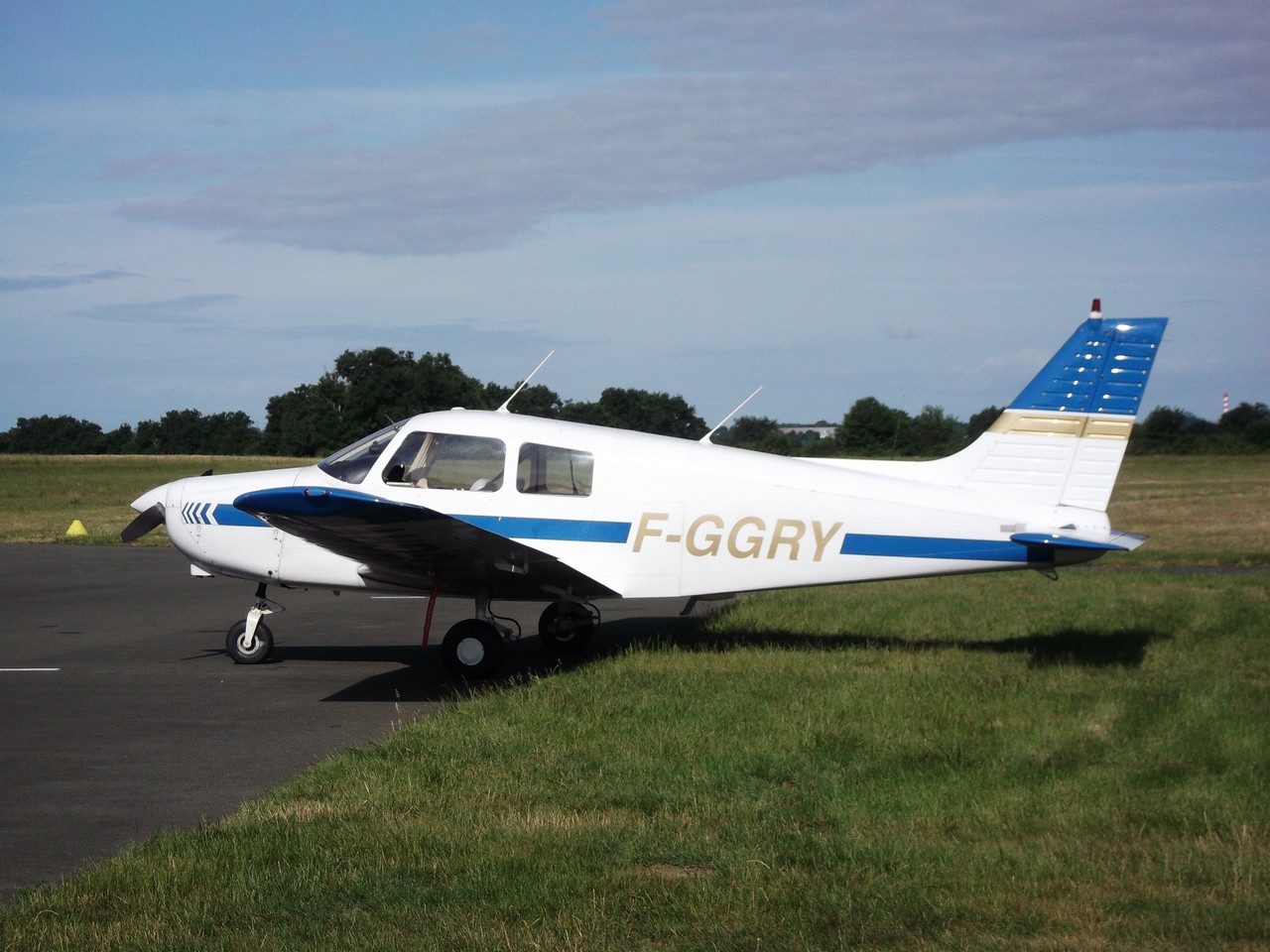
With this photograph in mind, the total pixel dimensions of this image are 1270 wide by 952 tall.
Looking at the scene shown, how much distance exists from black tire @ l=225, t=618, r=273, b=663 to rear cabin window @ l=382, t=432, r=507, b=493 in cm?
204

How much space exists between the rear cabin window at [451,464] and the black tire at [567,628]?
66.7 inches

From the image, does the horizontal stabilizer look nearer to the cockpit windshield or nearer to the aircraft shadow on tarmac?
the aircraft shadow on tarmac

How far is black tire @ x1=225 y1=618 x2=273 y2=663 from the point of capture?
423 inches

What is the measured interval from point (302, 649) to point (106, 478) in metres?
42.2

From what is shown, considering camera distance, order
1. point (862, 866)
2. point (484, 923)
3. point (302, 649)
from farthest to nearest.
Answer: point (302, 649)
point (862, 866)
point (484, 923)

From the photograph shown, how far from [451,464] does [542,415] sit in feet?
42.6

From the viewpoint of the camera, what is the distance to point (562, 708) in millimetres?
8125

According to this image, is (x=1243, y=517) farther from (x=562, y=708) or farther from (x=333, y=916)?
(x=333, y=916)

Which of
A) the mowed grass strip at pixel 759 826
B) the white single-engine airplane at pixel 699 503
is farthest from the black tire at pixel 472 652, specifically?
the mowed grass strip at pixel 759 826

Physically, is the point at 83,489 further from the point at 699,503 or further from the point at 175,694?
the point at 699,503

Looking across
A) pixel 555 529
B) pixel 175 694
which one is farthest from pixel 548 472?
pixel 175 694

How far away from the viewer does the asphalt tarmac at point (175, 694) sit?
615 cm

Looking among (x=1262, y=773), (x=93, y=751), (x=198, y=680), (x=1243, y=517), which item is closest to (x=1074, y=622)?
(x=1262, y=773)

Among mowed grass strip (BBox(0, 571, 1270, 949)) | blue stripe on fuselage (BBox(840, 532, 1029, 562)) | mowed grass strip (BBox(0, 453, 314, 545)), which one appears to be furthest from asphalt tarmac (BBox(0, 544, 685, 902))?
mowed grass strip (BBox(0, 453, 314, 545))
